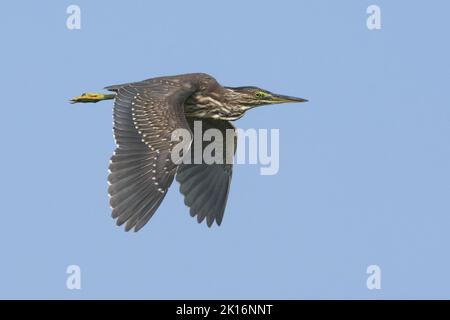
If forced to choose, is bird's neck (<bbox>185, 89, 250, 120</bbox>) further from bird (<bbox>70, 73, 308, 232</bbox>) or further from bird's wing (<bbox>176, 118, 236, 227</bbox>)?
bird's wing (<bbox>176, 118, 236, 227</bbox>)

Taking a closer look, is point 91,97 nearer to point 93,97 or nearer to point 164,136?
point 93,97

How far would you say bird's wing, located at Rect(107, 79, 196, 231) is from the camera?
1311 centimetres

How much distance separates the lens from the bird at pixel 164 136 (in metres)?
13.2

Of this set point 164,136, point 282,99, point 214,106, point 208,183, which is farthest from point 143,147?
point 282,99

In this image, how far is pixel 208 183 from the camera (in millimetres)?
15789

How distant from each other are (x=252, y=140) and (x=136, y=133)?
2.40m

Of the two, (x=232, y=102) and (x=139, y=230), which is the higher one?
(x=232, y=102)

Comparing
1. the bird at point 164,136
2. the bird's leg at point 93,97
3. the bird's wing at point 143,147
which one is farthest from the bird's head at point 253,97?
the bird's leg at point 93,97

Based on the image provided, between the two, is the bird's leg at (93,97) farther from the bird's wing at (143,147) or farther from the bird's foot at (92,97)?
the bird's wing at (143,147)

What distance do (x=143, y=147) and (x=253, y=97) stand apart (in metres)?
2.46

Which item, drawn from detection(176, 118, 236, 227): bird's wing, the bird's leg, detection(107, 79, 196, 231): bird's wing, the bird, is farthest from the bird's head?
the bird's leg

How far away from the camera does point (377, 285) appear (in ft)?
46.5

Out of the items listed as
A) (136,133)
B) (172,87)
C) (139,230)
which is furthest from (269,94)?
(139,230)

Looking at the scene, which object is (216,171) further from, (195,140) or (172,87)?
(172,87)
